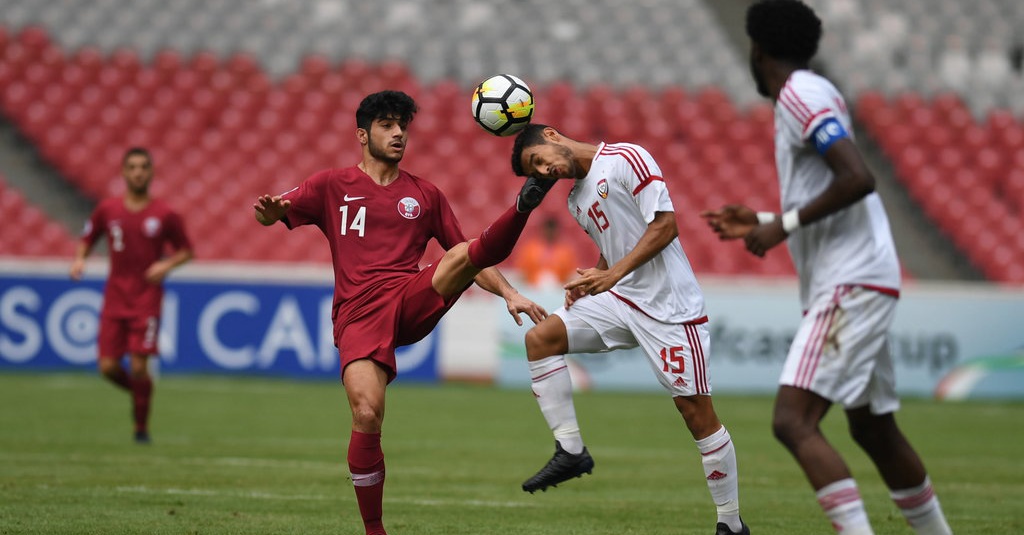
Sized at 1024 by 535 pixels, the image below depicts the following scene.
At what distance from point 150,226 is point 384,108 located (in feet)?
18.9

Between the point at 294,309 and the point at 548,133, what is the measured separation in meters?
11.0

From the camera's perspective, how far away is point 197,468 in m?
9.47

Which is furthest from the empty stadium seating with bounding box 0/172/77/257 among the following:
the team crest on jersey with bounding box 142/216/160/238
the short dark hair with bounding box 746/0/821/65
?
the short dark hair with bounding box 746/0/821/65

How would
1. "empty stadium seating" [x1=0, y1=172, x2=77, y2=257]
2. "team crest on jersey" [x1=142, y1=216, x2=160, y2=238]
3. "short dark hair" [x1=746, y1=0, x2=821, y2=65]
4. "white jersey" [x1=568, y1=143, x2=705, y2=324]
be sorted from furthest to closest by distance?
"empty stadium seating" [x1=0, y1=172, x2=77, y2=257] < "team crest on jersey" [x1=142, y1=216, x2=160, y2=238] < "white jersey" [x1=568, y1=143, x2=705, y2=324] < "short dark hair" [x1=746, y1=0, x2=821, y2=65]

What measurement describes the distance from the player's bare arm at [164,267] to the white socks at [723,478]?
628cm

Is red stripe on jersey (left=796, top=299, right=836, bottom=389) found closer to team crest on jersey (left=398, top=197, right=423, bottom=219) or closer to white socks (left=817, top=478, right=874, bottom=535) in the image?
white socks (left=817, top=478, right=874, bottom=535)

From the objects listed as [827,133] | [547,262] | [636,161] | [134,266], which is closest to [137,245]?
[134,266]

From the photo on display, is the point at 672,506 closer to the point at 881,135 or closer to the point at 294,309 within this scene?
the point at 294,309

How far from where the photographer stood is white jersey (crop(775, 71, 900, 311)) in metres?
5.03

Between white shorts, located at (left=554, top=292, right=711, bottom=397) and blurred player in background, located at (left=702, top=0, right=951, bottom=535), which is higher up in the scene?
blurred player in background, located at (left=702, top=0, right=951, bottom=535)

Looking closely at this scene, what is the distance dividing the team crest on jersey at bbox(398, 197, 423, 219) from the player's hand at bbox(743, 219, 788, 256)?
231 cm

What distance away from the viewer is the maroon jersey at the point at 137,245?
11742mm

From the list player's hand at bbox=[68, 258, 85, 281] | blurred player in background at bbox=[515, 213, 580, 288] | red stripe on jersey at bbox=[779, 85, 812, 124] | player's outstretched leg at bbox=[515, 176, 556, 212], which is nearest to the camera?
red stripe on jersey at bbox=[779, 85, 812, 124]

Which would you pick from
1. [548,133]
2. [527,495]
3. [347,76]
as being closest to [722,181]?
[347,76]
